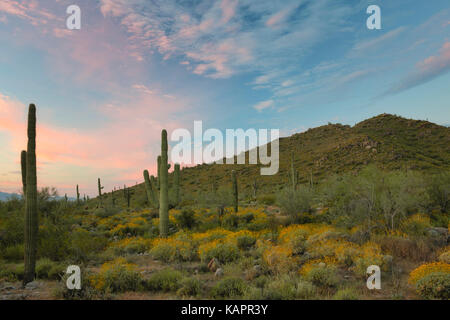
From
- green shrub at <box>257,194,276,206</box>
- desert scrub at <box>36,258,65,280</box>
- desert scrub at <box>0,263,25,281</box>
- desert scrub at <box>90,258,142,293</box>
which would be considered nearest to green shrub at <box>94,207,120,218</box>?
desert scrub at <box>0,263,25,281</box>

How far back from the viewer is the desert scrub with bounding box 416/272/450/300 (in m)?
5.73

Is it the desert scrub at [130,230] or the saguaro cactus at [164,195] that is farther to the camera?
the desert scrub at [130,230]

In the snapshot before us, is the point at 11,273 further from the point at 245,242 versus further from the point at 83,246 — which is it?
the point at 245,242

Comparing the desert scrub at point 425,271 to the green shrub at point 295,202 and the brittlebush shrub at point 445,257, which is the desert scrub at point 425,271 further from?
the green shrub at point 295,202

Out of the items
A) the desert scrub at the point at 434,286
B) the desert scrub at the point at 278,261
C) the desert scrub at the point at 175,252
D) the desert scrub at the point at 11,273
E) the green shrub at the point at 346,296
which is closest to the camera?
the green shrub at the point at 346,296

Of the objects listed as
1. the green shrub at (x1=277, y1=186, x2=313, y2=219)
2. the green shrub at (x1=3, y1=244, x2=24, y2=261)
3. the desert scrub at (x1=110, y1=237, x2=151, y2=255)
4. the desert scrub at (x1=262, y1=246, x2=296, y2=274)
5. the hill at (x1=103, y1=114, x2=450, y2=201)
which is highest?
the hill at (x1=103, y1=114, x2=450, y2=201)

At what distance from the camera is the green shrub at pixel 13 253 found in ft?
34.2

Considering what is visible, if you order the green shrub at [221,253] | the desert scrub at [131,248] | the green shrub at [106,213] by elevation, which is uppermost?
the green shrub at [221,253]

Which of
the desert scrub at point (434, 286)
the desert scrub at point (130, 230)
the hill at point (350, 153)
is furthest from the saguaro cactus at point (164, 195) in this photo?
the hill at point (350, 153)

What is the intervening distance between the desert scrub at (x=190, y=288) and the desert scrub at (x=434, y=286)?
18.8 feet

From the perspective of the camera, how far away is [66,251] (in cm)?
1035

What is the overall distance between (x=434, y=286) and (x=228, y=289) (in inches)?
203

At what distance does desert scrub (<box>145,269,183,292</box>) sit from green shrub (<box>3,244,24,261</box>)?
7.53 meters

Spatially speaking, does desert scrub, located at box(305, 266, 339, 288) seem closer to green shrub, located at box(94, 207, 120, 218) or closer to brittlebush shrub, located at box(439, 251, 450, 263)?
brittlebush shrub, located at box(439, 251, 450, 263)
